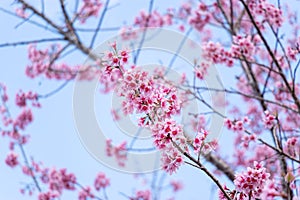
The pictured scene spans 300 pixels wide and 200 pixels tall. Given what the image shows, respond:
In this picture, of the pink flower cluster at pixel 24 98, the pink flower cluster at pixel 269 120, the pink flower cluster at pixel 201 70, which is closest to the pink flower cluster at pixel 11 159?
the pink flower cluster at pixel 24 98

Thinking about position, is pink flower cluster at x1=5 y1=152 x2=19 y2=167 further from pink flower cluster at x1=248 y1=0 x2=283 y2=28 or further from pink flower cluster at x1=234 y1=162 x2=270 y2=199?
pink flower cluster at x1=234 y1=162 x2=270 y2=199

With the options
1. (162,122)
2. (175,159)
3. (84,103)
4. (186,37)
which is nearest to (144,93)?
(162,122)

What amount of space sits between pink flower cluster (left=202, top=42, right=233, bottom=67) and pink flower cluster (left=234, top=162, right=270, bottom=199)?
9.90 ft

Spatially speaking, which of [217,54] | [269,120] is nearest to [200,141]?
[269,120]

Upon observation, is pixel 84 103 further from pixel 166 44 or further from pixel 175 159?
pixel 175 159

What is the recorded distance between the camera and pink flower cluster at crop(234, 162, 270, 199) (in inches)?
72.9

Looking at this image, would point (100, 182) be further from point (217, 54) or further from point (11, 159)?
point (217, 54)

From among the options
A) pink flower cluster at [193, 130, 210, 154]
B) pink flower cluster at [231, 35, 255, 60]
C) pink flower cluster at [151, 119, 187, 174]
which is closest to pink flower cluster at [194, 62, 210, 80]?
pink flower cluster at [231, 35, 255, 60]

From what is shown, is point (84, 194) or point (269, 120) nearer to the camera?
point (269, 120)

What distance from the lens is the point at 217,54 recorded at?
4.88 metres

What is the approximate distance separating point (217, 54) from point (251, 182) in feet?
10.5

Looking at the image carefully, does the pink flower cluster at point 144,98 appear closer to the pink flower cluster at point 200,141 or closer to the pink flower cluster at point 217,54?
the pink flower cluster at point 200,141

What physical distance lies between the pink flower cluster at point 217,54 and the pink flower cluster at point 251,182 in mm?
3018

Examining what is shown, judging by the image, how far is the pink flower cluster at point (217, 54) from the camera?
4.80 metres
